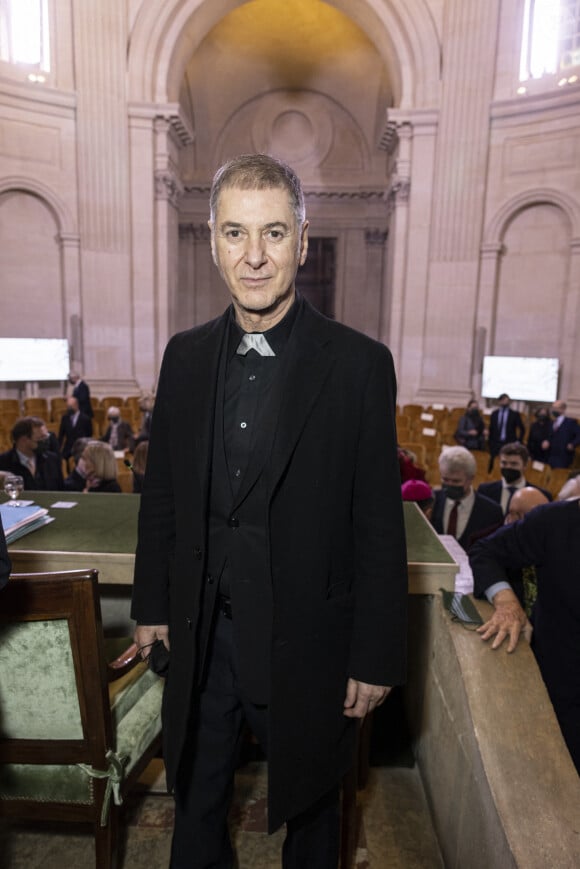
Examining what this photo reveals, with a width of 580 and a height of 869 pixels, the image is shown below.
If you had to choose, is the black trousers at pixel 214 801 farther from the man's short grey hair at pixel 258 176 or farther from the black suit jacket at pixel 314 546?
the man's short grey hair at pixel 258 176

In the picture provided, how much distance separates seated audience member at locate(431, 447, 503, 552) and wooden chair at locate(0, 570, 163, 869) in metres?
3.07

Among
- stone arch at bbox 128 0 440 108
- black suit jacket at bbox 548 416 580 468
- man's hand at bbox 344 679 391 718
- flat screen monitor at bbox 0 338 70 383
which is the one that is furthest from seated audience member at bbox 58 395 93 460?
stone arch at bbox 128 0 440 108

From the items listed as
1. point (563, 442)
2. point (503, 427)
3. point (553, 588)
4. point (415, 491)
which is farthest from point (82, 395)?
point (553, 588)

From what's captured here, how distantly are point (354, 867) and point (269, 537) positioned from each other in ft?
4.57

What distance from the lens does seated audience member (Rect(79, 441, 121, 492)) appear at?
15.3ft

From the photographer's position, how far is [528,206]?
13.8 meters

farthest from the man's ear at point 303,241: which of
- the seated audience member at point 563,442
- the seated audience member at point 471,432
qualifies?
the seated audience member at point 471,432

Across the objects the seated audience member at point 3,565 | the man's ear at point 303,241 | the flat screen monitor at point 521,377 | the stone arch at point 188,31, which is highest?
the stone arch at point 188,31

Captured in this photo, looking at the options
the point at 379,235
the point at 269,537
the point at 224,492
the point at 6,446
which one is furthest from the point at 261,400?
the point at 379,235

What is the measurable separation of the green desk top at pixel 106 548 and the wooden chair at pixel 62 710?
17.1 inches

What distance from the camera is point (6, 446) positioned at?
9219 millimetres

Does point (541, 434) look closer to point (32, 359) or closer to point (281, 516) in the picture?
point (281, 516)

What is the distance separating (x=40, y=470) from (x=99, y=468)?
978mm

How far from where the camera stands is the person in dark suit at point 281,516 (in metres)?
1.53
